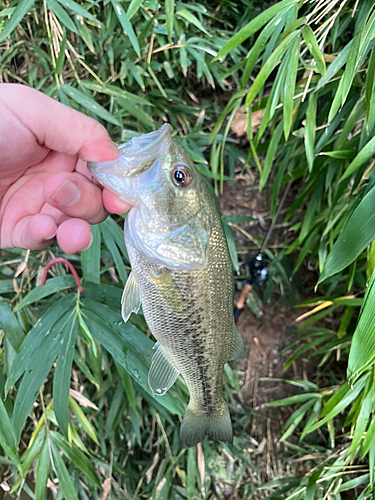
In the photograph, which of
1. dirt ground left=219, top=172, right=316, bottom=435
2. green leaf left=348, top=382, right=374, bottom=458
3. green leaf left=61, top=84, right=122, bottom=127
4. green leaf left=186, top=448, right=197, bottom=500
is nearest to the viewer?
green leaf left=348, top=382, right=374, bottom=458

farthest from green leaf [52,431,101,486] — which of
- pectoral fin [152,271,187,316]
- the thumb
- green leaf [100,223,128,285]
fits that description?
the thumb

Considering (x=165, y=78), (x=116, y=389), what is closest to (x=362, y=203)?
(x=116, y=389)

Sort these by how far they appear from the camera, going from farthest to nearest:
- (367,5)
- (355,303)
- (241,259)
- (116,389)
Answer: (241,259) → (116,389) → (355,303) → (367,5)

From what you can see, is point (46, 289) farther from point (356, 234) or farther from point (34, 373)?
point (356, 234)

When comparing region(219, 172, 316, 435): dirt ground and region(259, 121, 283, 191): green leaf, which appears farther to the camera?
region(219, 172, 316, 435): dirt ground

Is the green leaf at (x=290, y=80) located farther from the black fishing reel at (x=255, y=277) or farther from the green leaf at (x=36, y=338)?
the black fishing reel at (x=255, y=277)

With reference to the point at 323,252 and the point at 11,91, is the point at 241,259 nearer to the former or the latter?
the point at 323,252

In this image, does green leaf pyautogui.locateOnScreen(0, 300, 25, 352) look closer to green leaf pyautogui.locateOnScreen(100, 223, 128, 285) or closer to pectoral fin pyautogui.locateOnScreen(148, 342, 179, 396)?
green leaf pyautogui.locateOnScreen(100, 223, 128, 285)
